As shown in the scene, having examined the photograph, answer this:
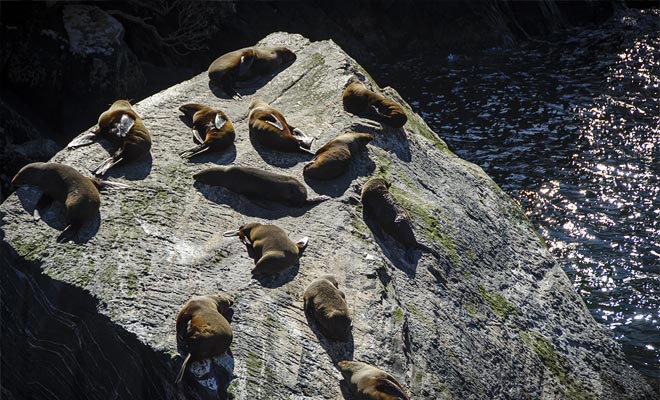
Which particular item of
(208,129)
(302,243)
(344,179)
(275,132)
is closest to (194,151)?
(208,129)

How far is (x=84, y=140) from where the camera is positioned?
844cm

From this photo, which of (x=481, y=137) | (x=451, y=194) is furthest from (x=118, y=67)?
(x=451, y=194)

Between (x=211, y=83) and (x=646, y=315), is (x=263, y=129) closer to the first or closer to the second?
(x=211, y=83)

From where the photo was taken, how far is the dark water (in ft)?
35.7

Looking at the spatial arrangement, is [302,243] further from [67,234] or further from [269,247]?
[67,234]

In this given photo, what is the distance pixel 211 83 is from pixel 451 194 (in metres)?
3.51

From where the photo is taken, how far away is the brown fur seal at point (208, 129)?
8352 millimetres

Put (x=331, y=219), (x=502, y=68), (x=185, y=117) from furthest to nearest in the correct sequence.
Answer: (x=502, y=68) → (x=185, y=117) → (x=331, y=219)

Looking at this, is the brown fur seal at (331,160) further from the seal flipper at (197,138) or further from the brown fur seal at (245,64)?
the brown fur seal at (245,64)

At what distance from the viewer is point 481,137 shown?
15.8 metres

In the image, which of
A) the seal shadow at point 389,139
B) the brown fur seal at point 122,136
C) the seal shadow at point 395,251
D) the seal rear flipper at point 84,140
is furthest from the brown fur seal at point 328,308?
the seal rear flipper at point 84,140

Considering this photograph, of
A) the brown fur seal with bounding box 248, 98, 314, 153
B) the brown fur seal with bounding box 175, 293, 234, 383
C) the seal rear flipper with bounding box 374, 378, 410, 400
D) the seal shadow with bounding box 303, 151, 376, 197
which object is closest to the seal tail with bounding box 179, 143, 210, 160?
the brown fur seal with bounding box 248, 98, 314, 153

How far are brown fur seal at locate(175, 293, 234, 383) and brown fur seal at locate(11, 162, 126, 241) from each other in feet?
5.23

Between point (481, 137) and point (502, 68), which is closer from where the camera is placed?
point (481, 137)
